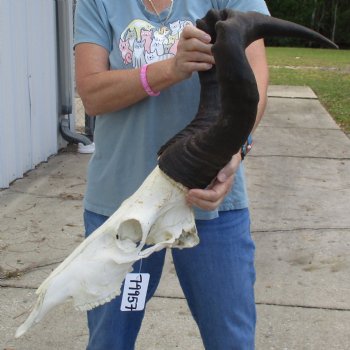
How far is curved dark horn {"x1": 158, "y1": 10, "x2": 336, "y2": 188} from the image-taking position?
1592mm

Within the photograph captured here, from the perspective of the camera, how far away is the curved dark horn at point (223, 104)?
1592mm

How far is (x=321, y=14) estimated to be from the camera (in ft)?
143

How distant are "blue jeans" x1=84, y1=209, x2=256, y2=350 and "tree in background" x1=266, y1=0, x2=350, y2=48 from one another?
41.6 meters

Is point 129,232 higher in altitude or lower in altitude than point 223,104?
lower

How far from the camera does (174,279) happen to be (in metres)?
4.40

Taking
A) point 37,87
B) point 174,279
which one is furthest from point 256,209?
point 37,87

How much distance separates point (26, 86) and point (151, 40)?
15.9 feet

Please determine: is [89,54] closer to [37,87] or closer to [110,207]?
[110,207]

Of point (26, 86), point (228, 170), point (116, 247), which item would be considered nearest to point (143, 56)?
Answer: point (228, 170)

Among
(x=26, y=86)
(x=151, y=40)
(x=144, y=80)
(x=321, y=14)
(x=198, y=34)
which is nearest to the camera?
(x=198, y=34)

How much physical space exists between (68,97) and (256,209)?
296 centimetres

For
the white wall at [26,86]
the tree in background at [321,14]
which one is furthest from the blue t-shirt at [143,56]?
the tree in background at [321,14]

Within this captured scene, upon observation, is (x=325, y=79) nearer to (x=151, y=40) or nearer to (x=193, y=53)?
(x=151, y=40)

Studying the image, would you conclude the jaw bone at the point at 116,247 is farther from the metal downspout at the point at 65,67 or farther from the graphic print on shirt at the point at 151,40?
the metal downspout at the point at 65,67
